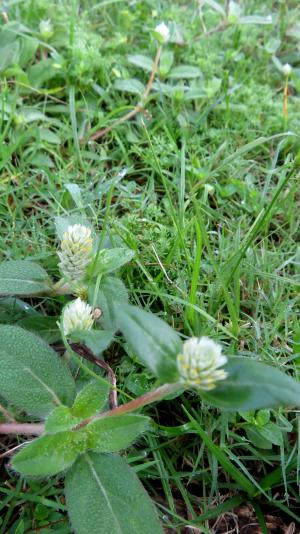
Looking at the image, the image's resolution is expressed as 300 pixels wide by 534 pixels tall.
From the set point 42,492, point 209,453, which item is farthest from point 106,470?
point 209,453

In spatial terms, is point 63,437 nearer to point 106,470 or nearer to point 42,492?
point 106,470

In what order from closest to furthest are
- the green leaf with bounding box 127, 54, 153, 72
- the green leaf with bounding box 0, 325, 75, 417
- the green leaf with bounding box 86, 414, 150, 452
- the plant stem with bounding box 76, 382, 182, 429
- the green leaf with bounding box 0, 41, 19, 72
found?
1. the plant stem with bounding box 76, 382, 182, 429
2. the green leaf with bounding box 86, 414, 150, 452
3. the green leaf with bounding box 0, 325, 75, 417
4. the green leaf with bounding box 0, 41, 19, 72
5. the green leaf with bounding box 127, 54, 153, 72

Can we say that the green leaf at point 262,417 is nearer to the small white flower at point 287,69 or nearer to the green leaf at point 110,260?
the green leaf at point 110,260

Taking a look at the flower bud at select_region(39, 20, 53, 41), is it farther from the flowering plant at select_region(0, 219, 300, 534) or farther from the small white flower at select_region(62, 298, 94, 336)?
the small white flower at select_region(62, 298, 94, 336)

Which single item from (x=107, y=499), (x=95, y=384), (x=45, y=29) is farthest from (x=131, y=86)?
(x=107, y=499)

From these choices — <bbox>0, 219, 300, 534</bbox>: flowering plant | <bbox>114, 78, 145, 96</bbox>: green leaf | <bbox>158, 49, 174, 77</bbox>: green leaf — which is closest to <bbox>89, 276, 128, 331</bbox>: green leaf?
<bbox>0, 219, 300, 534</bbox>: flowering plant

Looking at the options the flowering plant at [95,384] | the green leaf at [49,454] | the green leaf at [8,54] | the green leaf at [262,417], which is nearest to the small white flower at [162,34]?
the green leaf at [8,54]
